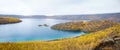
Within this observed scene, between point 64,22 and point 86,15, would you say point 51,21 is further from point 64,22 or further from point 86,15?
point 86,15

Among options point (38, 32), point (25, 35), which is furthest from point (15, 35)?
point (38, 32)

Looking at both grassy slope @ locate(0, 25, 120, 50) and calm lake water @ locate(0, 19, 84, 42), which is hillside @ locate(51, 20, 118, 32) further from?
grassy slope @ locate(0, 25, 120, 50)

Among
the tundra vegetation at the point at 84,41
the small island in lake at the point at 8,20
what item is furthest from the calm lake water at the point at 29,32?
the tundra vegetation at the point at 84,41

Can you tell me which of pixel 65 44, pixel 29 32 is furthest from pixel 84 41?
pixel 29 32

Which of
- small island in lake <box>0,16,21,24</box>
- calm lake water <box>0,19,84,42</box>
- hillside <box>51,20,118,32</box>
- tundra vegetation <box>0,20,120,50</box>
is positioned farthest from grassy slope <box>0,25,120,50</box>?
small island in lake <box>0,16,21,24</box>

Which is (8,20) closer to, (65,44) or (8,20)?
(8,20)

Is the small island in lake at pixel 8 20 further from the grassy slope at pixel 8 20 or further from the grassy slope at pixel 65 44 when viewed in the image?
the grassy slope at pixel 65 44
